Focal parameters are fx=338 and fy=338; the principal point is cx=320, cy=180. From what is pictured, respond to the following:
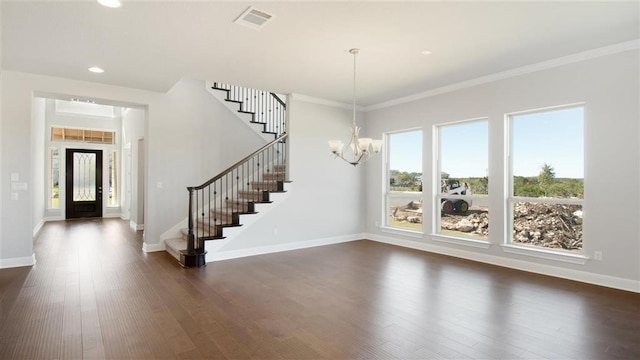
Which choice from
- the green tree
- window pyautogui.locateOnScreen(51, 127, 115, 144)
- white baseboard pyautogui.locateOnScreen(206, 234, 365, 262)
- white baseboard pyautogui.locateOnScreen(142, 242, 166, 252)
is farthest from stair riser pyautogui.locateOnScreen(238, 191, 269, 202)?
window pyautogui.locateOnScreen(51, 127, 115, 144)

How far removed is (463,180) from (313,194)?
277 centimetres

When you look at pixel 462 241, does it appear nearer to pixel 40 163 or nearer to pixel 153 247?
pixel 153 247

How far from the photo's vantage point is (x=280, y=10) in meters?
3.14

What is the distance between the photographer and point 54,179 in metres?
9.94

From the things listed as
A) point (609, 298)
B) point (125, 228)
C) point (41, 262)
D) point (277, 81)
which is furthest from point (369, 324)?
point (125, 228)

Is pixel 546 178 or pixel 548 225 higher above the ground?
pixel 546 178

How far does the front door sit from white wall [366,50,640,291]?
36.1 feet

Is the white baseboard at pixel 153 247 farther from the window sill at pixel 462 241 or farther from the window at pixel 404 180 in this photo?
the window sill at pixel 462 241

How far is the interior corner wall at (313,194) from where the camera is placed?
20.3 ft

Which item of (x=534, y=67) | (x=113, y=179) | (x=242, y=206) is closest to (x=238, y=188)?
(x=242, y=206)

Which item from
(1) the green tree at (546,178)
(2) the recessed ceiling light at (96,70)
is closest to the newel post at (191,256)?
(2) the recessed ceiling light at (96,70)

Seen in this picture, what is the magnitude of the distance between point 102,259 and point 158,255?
2.63 feet

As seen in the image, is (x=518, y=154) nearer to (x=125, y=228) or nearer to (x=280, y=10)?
(x=280, y=10)

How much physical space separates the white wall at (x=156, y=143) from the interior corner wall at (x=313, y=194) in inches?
55.2
